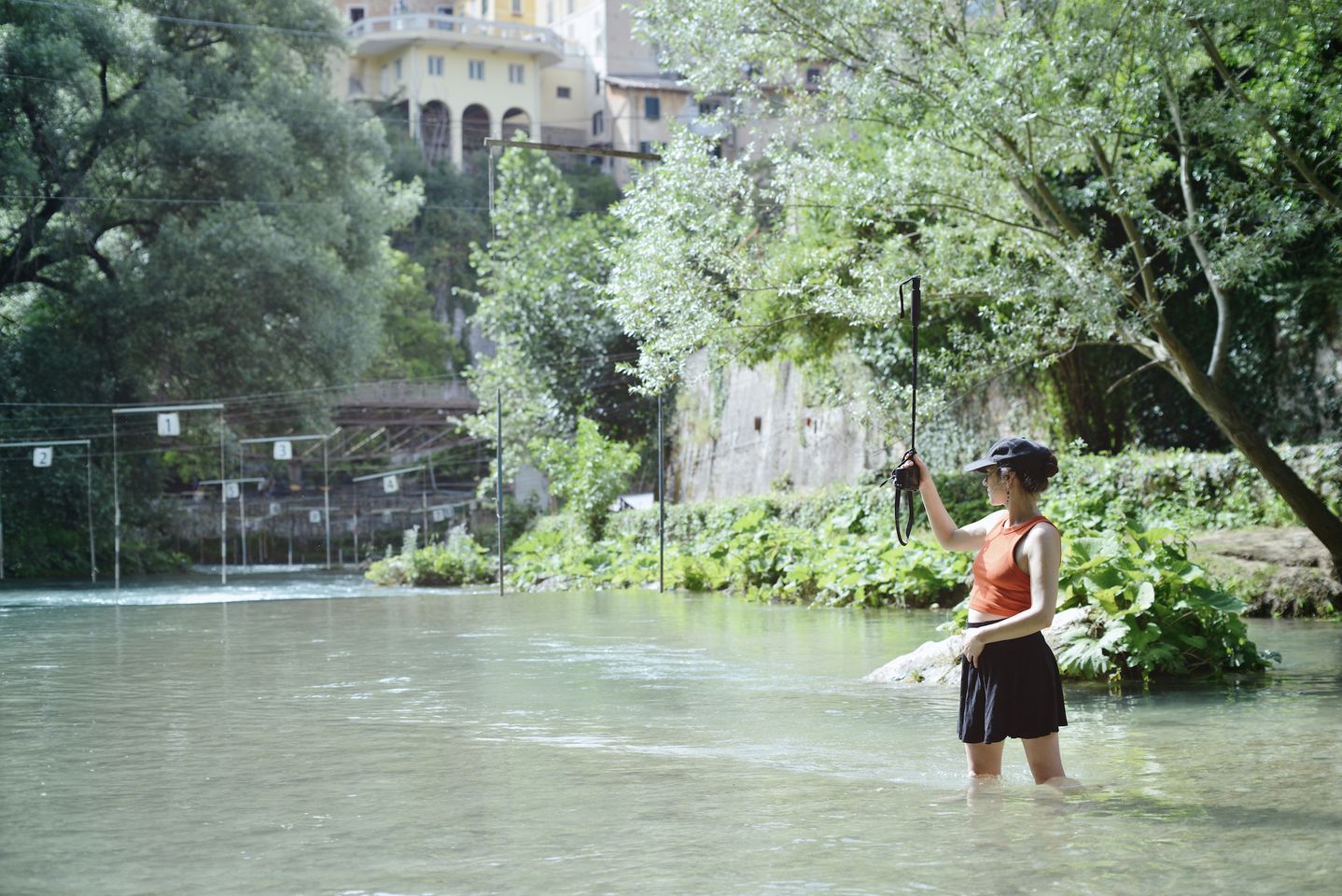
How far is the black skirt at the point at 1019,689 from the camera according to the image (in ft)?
20.7

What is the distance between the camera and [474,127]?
9088cm

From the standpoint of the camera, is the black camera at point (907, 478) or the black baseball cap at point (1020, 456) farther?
the black camera at point (907, 478)

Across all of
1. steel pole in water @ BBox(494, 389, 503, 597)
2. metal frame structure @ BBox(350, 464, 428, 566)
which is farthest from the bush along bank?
metal frame structure @ BBox(350, 464, 428, 566)

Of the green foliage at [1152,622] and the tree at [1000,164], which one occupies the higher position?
the tree at [1000,164]

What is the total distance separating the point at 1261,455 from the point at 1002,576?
34.1 feet

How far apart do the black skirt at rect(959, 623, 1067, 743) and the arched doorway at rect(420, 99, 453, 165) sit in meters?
84.6

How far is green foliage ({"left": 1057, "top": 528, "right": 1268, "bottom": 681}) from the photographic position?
36.0 ft

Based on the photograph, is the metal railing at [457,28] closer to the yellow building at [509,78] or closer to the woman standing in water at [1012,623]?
the yellow building at [509,78]

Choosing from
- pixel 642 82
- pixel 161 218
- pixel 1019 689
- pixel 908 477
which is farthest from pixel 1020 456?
pixel 642 82

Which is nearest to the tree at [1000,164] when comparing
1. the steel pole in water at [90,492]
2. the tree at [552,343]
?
the tree at [552,343]

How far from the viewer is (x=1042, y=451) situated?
6.34m

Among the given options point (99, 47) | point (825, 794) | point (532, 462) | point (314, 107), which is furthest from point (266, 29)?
point (825, 794)

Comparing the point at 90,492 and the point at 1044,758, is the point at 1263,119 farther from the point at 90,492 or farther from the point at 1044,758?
the point at 90,492

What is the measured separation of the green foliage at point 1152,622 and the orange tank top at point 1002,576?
4911 millimetres
